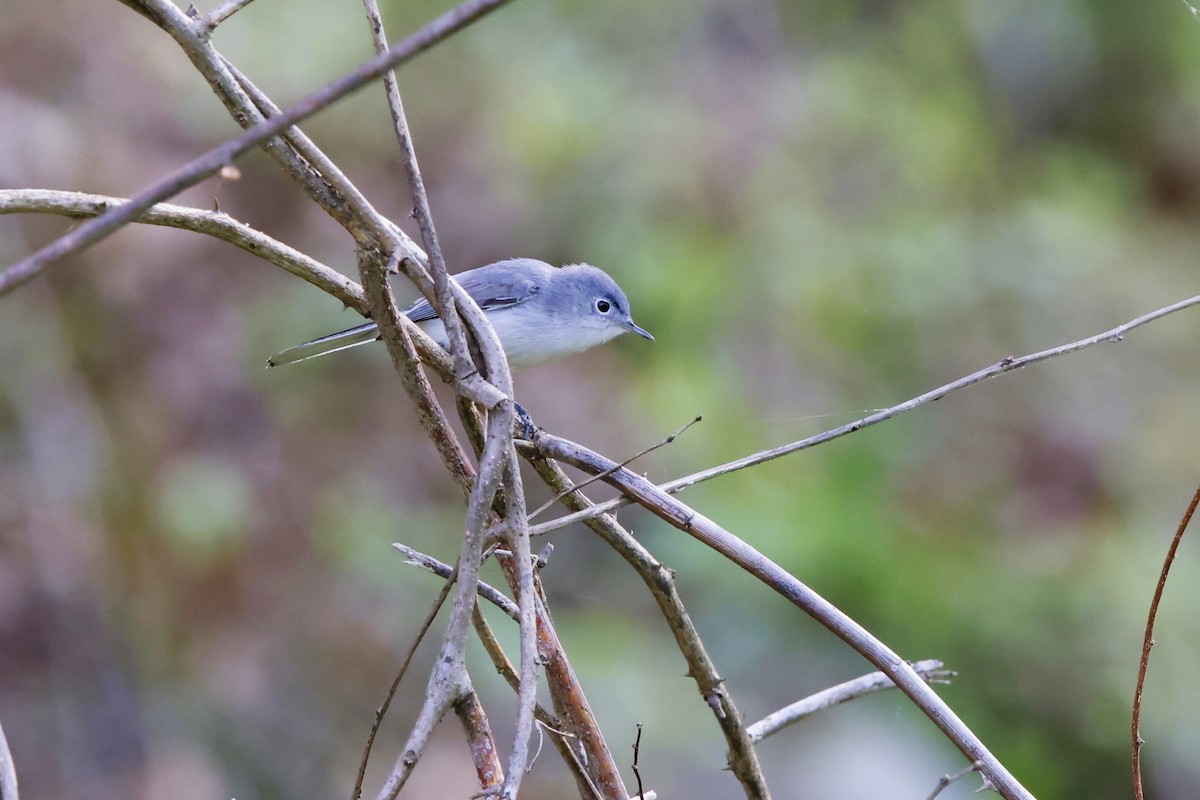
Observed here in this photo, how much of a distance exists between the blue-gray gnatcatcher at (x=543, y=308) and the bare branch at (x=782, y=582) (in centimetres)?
234

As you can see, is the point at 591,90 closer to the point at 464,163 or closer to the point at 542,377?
the point at 464,163

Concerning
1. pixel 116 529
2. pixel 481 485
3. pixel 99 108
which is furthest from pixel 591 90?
pixel 481 485

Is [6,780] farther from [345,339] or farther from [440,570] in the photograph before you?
[345,339]

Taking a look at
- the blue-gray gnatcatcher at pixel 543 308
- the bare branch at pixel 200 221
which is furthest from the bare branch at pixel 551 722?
the blue-gray gnatcatcher at pixel 543 308

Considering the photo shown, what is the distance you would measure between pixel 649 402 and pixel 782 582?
4241 millimetres

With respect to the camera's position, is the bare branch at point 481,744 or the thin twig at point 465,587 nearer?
the thin twig at point 465,587

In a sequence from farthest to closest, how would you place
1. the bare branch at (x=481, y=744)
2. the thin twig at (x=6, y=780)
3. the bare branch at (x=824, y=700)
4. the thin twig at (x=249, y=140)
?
the bare branch at (x=824, y=700), the bare branch at (x=481, y=744), the thin twig at (x=6, y=780), the thin twig at (x=249, y=140)

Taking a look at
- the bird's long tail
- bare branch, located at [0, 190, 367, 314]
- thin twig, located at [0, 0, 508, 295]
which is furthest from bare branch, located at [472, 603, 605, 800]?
the bird's long tail

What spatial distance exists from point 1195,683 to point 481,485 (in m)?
4.60

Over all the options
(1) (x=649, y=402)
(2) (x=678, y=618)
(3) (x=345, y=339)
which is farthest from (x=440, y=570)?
(1) (x=649, y=402)

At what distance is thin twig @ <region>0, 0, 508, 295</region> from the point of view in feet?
2.74

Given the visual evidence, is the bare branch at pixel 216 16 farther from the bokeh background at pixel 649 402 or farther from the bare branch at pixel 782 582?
the bokeh background at pixel 649 402

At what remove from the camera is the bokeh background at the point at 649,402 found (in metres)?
4.61

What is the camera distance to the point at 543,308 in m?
4.04
